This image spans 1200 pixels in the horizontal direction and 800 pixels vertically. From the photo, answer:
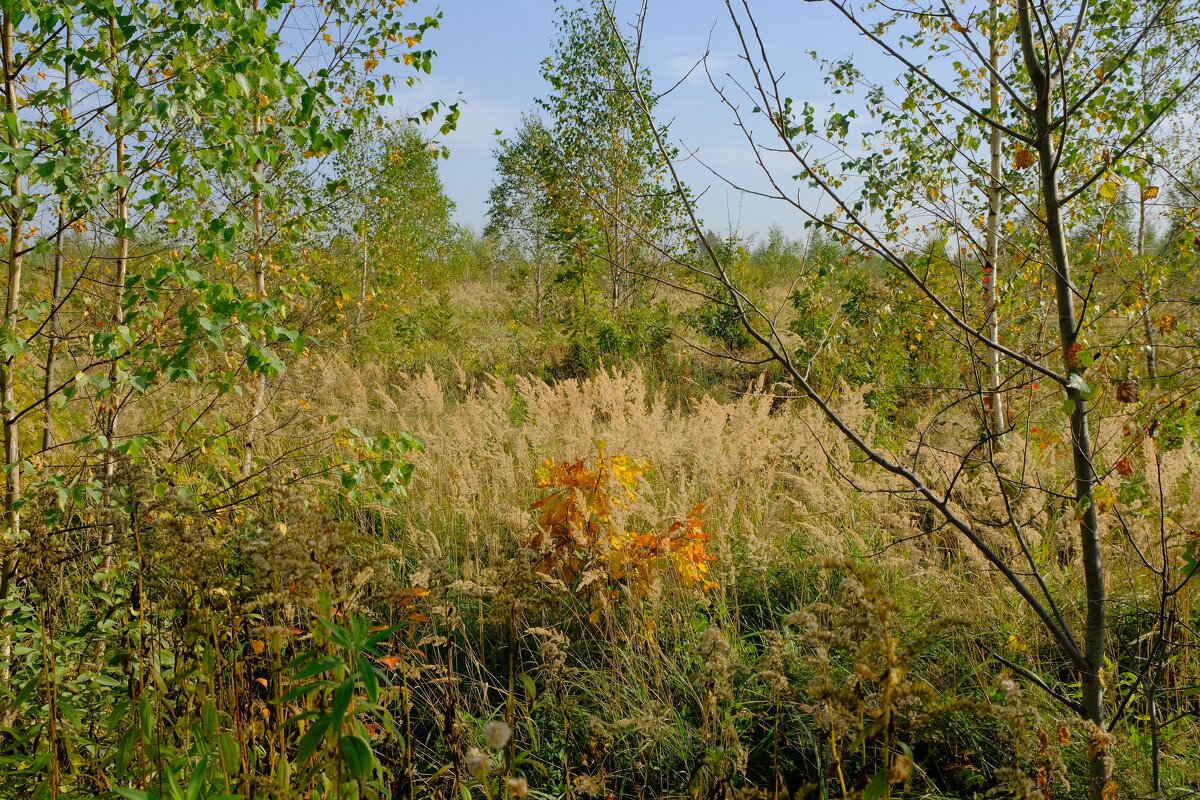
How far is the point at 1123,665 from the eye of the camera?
3.14m

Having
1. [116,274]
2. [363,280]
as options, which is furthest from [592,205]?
[116,274]

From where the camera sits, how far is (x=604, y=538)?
133 inches

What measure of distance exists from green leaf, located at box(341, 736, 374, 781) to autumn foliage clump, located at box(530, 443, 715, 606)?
1.85 metres

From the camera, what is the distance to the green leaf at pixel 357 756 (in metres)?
1.25

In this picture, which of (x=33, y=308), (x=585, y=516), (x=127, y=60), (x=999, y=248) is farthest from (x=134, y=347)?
(x=999, y=248)

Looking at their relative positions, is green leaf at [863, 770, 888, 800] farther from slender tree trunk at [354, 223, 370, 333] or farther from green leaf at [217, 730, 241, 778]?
slender tree trunk at [354, 223, 370, 333]

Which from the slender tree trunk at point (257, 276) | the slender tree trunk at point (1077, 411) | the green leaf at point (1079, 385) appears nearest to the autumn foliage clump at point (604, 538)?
the slender tree trunk at point (1077, 411)

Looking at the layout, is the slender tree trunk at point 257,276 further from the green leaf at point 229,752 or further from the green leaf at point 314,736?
the green leaf at point 314,736

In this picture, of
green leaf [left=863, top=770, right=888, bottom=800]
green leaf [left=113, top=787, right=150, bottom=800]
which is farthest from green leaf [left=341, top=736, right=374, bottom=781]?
green leaf [left=863, top=770, right=888, bottom=800]

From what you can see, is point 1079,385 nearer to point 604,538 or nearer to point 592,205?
point 604,538

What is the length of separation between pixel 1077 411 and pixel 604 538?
2044mm

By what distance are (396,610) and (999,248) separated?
453 centimetres

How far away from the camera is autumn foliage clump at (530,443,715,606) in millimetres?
3242

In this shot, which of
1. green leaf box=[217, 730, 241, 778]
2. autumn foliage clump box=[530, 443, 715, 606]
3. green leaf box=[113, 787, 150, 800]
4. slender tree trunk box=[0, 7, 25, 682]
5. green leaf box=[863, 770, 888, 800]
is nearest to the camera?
green leaf box=[863, 770, 888, 800]
